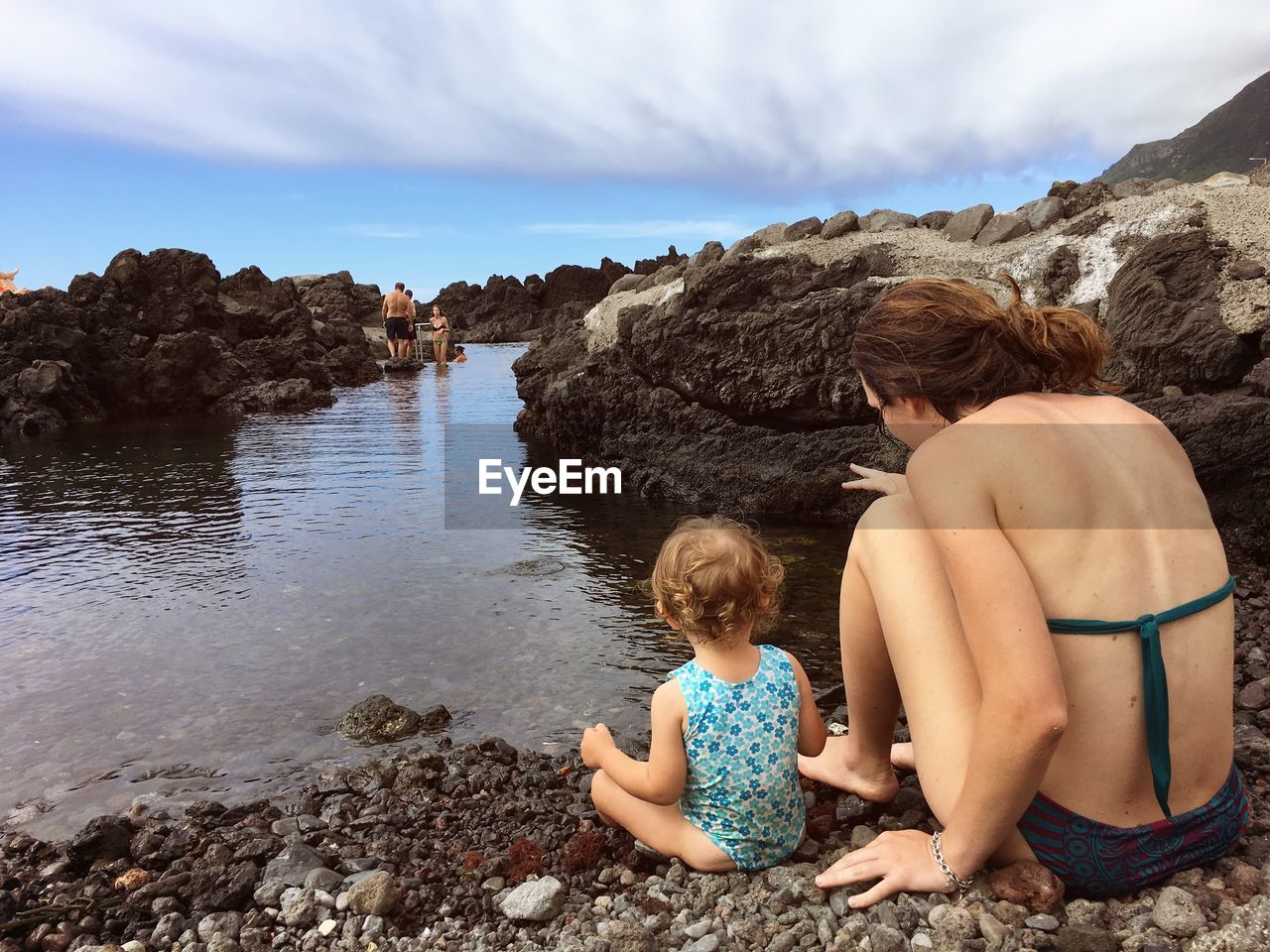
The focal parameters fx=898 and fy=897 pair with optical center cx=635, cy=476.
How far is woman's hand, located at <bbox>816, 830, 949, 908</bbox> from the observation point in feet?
8.40

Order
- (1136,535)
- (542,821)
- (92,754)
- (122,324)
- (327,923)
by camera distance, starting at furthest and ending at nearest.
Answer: (122,324), (92,754), (542,821), (327,923), (1136,535)

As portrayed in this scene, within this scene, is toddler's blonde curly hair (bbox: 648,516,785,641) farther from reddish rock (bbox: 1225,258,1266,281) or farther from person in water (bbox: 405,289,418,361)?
person in water (bbox: 405,289,418,361)

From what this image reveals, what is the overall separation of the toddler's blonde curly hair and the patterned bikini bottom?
969 millimetres

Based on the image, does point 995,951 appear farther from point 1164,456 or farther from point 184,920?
point 184,920

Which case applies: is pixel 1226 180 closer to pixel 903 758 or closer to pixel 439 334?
pixel 903 758

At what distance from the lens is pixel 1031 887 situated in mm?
2480

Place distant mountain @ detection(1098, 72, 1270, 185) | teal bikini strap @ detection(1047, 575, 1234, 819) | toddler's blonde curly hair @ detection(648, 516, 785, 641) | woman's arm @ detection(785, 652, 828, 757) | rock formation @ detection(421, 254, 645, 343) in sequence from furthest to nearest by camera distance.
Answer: distant mountain @ detection(1098, 72, 1270, 185)
rock formation @ detection(421, 254, 645, 343)
woman's arm @ detection(785, 652, 828, 757)
toddler's blonde curly hair @ detection(648, 516, 785, 641)
teal bikini strap @ detection(1047, 575, 1234, 819)

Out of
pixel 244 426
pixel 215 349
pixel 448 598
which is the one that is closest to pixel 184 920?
pixel 448 598

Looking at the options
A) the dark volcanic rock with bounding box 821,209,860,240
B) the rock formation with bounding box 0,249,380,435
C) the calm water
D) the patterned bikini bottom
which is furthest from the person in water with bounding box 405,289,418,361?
the patterned bikini bottom

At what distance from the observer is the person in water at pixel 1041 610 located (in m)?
2.16

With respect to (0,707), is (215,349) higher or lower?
higher

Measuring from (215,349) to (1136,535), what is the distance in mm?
27288

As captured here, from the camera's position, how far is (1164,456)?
2.33 metres

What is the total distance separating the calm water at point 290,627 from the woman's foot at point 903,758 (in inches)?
66.8
